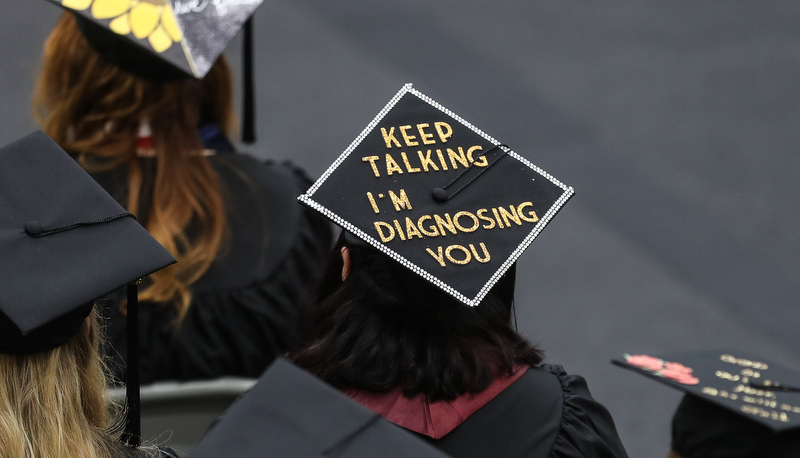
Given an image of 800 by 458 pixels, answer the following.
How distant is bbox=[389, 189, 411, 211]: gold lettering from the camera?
2025mm

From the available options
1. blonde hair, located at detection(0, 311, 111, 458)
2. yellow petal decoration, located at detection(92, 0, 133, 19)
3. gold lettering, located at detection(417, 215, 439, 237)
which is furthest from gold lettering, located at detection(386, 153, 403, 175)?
yellow petal decoration, located at detection(92, 0, 133, 19)

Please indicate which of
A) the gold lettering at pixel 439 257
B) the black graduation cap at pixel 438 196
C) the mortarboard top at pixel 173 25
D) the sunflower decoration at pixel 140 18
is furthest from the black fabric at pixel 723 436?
the sunflower decoration at pixel 140 18

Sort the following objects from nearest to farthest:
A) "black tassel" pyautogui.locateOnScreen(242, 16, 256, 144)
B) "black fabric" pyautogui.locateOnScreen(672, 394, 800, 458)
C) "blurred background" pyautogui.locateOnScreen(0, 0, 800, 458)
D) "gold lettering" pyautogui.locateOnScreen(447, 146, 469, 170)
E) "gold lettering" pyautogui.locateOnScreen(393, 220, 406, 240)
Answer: "black fabric" pyautogui.locateOnScreen(672, 394, 800, 458)
"gold lettering" pyautogui.locateOnScreen(393, 220, 406, 240)
"gold lettering" pyautogui.locateOnScreen(447, 146, 469, 170)
"black tassel" pyautogui.locateOnScreen(242, 16, 256, 144)
"blurred background" pyautogui.locateOnScreen(0, 0, 800, 458)

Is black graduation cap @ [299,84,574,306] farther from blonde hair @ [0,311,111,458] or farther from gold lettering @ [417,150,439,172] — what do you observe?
blonde hair @ [0,311,111,458]

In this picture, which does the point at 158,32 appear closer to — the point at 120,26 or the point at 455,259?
the point at 120,26

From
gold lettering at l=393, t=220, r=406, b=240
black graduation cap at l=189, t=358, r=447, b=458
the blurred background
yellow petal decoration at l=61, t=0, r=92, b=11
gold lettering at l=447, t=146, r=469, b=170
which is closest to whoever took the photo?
black graduation cap at l=189, t=358, r=447, b=458

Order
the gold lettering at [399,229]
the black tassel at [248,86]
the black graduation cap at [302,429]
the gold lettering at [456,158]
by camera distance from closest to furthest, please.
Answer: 1. the black graduation cap at [302,429]
2. the gold lettering at [399,229]
3. the gold lettering at [456,158]
4. the black tassel at [248,86]

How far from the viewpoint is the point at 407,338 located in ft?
6.55

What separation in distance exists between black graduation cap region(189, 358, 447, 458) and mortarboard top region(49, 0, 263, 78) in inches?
56.2

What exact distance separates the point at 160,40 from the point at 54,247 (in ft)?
3.75

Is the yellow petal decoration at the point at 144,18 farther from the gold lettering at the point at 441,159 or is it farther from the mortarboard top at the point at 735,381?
the mortarboard top at the point at 735,381

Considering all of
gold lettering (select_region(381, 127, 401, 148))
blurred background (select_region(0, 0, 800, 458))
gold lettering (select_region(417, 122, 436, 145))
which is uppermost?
blurred background (select_region(0, 0, 800, 458))

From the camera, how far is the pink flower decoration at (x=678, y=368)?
211 centimetres

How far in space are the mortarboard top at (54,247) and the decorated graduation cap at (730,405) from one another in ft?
3.36
